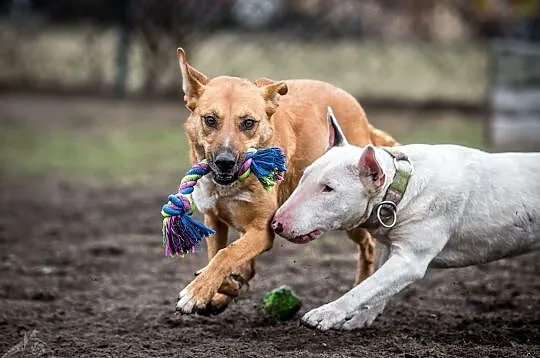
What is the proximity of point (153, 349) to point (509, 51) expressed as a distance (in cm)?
1001

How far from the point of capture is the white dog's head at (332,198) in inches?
194

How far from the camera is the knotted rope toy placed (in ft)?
16.8

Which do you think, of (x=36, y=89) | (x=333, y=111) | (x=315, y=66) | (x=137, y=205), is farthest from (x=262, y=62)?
(x=333, y=111)

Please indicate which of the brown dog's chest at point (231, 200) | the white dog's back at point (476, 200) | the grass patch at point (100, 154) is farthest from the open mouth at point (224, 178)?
the grass patch at point (100, 154)

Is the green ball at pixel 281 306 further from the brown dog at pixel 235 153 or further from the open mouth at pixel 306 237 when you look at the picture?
the open mouth at pixel 306 237

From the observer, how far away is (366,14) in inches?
752

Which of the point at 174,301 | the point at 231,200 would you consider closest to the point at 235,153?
the point at 231,200

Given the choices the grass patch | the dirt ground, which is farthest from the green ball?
A: the grass patch

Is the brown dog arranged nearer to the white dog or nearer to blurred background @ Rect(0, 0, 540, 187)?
the white dog

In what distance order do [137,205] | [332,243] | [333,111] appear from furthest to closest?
[137,205] < [332,243] < [333,111]

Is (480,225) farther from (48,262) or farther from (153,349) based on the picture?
(48,262)

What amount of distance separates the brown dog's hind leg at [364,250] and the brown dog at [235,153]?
0.62 metres

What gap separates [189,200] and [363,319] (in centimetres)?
118

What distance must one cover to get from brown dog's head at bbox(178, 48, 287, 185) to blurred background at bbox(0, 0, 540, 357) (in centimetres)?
97
